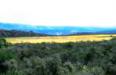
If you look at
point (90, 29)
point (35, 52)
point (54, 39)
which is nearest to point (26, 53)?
point (35, 52)

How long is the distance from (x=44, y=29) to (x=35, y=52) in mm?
11180

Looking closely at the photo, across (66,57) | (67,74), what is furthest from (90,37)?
(67,74)

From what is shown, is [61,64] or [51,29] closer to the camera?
[61,64]

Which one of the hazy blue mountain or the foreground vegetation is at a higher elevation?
the hazy blue mountain

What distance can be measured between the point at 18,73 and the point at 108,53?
14876 millimetres

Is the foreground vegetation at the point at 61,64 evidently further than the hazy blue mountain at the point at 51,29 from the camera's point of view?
No

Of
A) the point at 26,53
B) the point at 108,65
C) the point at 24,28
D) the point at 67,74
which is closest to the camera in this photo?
the point at 67,74

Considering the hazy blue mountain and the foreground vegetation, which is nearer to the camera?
the foreground vegetation

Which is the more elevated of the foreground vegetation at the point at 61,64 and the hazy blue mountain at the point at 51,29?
the hazy blue mountain at the point at 51,29

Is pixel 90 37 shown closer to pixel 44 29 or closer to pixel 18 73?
pixel 44 29

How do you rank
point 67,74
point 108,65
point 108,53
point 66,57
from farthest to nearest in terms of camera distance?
1. point 108,53
2. point 66,57
3. point 108,65
4. point 67,74

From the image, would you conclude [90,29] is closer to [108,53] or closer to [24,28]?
[24,28]

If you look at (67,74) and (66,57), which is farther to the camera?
(66,57)

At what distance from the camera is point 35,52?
124 feet
